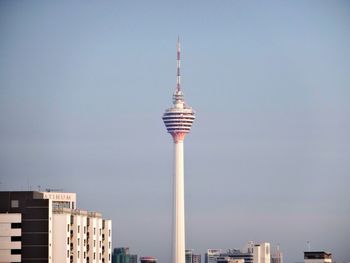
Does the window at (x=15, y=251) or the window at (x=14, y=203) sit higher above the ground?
the window at (x=14, y=203)

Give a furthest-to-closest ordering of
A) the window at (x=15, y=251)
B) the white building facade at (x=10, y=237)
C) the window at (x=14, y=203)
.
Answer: the window at (x=14, y=203) < the window at (x=15, y=251) < the white building facade at (x=10, y=237)

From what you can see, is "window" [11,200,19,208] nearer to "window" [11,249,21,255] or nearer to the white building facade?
the white building facade

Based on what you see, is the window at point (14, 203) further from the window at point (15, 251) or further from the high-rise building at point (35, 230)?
the window at point (15, 251)

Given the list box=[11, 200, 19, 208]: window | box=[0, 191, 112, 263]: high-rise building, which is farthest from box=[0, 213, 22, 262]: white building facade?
box=[11, 200, 19, 208]: window

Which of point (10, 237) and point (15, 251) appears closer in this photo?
point (15, 251)

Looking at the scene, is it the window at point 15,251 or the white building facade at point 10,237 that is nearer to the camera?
the white building facade at point 10,237

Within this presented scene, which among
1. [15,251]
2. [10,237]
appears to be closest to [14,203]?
[10,237]

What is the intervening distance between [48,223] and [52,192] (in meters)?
29.3

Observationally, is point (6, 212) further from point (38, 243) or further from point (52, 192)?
point (52, 192)

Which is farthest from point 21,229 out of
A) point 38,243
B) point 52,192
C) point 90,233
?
point 52,192

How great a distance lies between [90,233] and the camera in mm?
116438

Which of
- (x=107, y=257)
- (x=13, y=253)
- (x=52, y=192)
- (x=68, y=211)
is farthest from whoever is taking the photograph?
(x=52, y=192)

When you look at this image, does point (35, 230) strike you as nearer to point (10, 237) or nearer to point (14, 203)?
point (10, 237)

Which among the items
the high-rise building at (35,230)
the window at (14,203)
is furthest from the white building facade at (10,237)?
the window at (14,203)
